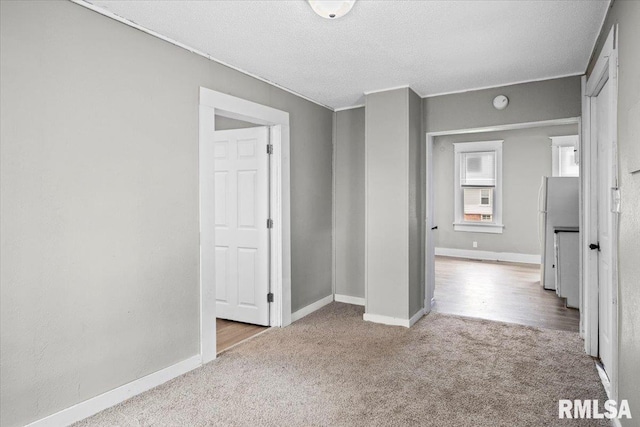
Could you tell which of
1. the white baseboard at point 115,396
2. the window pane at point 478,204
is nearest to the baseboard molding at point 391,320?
the white baseboard at point 115,396

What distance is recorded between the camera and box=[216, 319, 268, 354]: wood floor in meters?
3.44

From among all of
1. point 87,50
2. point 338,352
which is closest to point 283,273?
point 338,352

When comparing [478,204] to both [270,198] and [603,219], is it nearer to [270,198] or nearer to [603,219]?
[603,219]

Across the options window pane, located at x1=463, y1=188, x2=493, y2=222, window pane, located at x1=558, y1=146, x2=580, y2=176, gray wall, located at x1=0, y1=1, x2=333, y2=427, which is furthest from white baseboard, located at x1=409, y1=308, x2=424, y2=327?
window pane, located at x1=558, y1=146, x2=580, y2=176

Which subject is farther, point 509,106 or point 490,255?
point 490,255

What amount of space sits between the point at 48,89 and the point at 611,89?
3.06m

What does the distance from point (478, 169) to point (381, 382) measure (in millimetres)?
6232

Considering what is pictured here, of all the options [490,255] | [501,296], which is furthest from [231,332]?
[490,255]

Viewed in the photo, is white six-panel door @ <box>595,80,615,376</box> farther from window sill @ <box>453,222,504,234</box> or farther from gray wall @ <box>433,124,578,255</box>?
window sill @ <box>453,222,504,234</box>

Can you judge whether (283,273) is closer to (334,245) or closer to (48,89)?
(334,245)

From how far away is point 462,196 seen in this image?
803cm

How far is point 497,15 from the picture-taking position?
2.36m

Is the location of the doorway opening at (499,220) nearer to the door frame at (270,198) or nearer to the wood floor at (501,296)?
the wood floor at (501,296)

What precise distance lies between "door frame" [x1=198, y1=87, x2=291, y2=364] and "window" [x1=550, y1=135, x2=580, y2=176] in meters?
5.52
